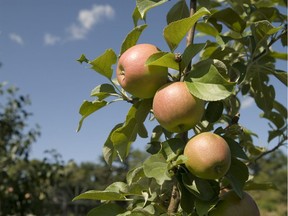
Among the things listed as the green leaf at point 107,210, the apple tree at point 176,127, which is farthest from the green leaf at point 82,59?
the green leaf at point 107,210

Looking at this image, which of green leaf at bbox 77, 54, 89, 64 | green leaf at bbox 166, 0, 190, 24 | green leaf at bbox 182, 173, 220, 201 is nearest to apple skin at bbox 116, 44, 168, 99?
green leaf at bbox 77, 54, 89, 64

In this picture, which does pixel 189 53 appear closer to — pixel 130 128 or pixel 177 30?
pixel 177 30

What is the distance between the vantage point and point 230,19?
4.53ft

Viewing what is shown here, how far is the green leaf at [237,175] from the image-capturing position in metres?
0.94

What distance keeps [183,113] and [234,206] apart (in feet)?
0.88

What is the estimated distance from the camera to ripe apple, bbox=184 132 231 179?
0.86m

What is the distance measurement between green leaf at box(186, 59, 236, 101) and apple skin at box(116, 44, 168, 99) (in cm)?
7

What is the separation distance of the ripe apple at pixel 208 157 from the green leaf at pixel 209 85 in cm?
10

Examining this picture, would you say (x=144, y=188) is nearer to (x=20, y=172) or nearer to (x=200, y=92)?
(x=200, y=92)

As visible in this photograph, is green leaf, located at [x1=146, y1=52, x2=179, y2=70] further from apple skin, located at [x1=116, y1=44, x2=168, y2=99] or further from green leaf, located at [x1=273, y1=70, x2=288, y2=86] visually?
green leaf, located at [x1=273, y1=70, x2=288, y2=86]

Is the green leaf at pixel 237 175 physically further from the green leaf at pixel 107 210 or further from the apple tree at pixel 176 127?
the green leaf at pixel 107 210

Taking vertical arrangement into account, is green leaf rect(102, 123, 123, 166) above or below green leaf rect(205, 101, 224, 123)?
above

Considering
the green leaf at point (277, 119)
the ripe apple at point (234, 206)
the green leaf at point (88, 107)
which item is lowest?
the green leaf at point (277, 119)

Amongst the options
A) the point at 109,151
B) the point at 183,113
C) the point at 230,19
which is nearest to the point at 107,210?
the point at 109,151
